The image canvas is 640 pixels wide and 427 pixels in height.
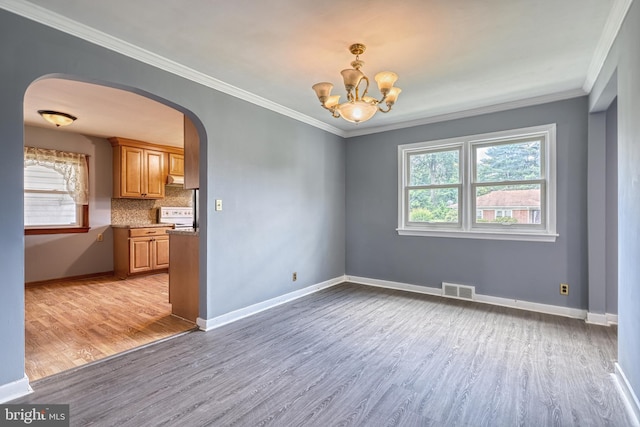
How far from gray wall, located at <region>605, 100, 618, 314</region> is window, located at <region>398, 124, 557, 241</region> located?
0.47 metres

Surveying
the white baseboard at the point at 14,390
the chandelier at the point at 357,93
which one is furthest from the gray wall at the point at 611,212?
the white baseboard at the point at 14,390

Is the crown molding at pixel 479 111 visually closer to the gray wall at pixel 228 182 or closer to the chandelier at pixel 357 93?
the gray wall at pixel 228 182

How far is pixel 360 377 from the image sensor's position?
7.51 feet

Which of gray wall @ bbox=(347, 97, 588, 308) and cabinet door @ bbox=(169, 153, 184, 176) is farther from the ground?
cabinet door @ bbox=(169, 153, 184, 176)

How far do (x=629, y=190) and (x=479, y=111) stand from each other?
93.5 inches

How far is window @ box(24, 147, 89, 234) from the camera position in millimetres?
5023

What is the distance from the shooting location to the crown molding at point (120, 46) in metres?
2.03

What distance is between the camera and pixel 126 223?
6.09 metres

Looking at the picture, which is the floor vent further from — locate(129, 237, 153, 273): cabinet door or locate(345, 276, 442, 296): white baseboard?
locate(129, 237, 153, 273): cabinet door

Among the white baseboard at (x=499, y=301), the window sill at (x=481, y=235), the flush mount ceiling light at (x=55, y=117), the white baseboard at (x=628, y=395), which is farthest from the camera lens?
the flush mount ceiling light at (x=55, y=117)

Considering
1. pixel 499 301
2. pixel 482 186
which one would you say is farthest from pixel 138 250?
pixel 499 301

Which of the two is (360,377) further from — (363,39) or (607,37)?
(607,37)

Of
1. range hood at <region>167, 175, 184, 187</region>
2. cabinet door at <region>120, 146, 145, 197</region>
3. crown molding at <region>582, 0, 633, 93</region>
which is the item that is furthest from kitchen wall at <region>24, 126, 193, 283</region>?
crown molding at <region>582, 0, 633, 93</region>

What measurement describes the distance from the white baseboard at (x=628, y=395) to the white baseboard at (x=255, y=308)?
3.15 m
